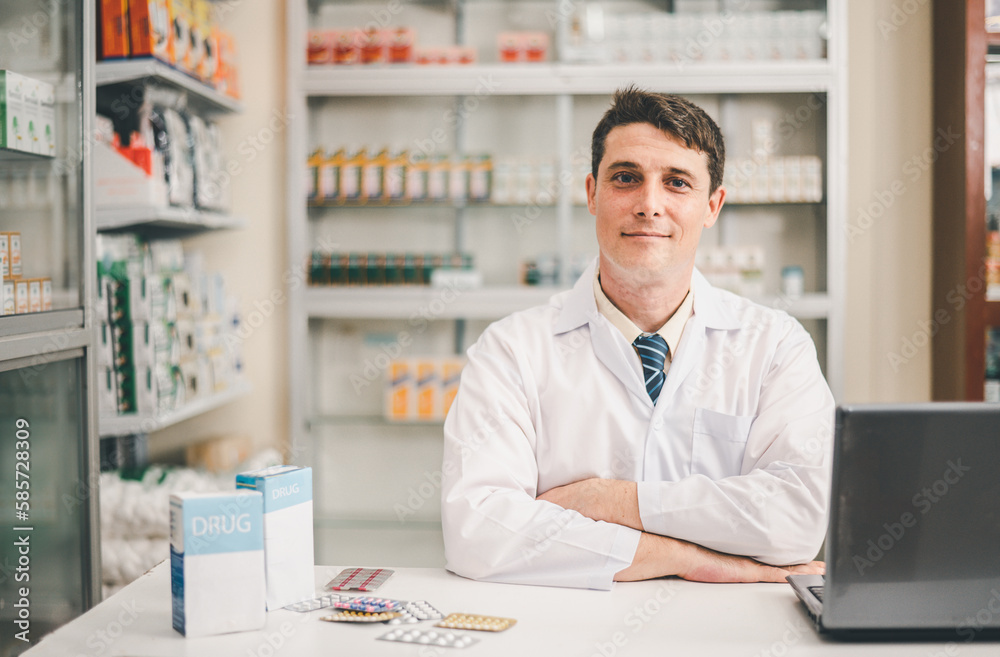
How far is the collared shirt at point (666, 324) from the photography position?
1769 millimetres

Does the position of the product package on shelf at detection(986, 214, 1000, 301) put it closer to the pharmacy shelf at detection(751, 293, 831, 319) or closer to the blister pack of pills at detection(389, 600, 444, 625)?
the pharmacy shelf at detection(751, 293, 831, 319)

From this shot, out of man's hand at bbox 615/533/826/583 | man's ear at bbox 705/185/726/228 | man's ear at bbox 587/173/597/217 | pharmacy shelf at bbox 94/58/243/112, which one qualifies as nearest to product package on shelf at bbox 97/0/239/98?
pharmacy shelf at bbox 94/58/243/112

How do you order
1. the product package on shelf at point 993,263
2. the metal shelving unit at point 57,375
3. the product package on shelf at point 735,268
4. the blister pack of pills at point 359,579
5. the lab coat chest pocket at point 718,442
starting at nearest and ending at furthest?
the blister pack of pills at point 359,579 → the lab coat chest pocket at point 718,442 → the metal shelving unit at point 57,375 → the product package on shelf at point 993,263 → the product package on shelf at point 735,268

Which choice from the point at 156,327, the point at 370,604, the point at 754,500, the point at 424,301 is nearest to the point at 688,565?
the point at 754,500

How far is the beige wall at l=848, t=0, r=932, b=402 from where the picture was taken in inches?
130

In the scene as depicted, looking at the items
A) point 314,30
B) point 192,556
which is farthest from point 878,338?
point 192,556

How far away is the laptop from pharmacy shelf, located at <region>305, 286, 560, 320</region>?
2199mm

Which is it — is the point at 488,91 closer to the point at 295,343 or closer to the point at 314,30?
the point at 314,30

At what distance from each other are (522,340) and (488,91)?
1662 millimetres

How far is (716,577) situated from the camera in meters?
1.35

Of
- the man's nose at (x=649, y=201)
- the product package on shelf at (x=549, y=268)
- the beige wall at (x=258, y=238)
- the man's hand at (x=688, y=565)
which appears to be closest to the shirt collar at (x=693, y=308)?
the man's nose at (x=649, y=201)

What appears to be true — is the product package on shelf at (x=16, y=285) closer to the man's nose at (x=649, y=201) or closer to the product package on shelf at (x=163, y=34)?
the product package on shelf at (x=163, y=34)

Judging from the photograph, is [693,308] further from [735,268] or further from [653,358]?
[735,268]

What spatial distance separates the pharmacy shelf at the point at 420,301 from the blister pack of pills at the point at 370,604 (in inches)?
80.3
